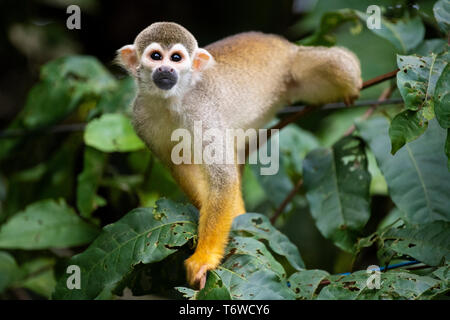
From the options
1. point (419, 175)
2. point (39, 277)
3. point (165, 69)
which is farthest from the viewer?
point (39, 277)

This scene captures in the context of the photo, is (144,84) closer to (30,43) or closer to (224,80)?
(224,80)

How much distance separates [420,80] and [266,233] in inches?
38.0

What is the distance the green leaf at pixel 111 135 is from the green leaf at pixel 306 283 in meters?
1.50

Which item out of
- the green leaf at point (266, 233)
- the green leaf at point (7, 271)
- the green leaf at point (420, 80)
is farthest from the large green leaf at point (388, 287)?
the green leaf at point (7, 271)

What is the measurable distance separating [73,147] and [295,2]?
3543 millimetres

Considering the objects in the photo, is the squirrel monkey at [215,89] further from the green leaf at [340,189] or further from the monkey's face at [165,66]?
the green leaf at [340,189]

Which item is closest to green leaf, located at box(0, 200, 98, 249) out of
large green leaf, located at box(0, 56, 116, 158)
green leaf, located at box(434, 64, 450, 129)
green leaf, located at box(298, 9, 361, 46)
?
large green leaf, located at box(0, 56, 116, 158)

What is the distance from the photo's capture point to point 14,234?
9.97 ft

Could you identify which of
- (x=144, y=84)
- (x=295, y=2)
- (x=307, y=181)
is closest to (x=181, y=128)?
(x=144, y=84)

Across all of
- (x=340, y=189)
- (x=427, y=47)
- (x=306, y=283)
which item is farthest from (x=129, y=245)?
(x=427, y=47)

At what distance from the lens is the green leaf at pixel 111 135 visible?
9.91 ft

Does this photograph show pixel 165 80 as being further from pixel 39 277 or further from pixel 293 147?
pixel 39 277

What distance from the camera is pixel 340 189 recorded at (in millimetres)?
2588

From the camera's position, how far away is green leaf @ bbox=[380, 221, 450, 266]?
196 cm
